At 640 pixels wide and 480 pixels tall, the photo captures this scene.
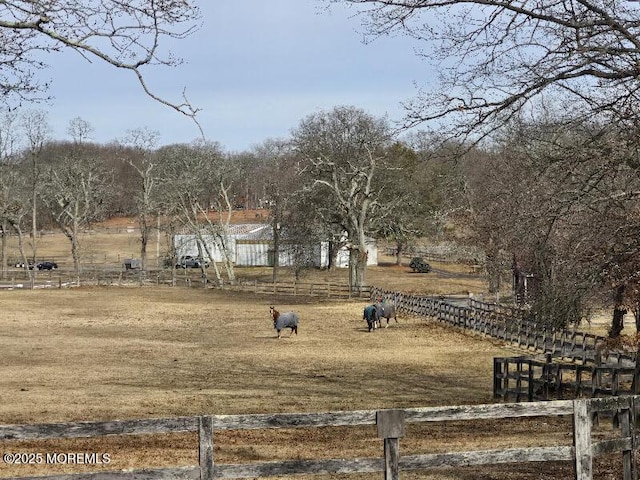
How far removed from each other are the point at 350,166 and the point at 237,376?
40.1m

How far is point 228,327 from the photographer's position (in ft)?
137

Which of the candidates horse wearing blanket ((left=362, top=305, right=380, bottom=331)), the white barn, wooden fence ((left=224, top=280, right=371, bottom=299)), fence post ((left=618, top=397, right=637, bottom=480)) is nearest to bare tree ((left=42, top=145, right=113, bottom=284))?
the white barn

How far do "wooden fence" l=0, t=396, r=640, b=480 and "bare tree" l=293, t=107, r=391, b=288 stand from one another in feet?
172

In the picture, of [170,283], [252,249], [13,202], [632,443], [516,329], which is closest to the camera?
[632,443]

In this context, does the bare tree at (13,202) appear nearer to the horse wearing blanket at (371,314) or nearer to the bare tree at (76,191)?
the bare tree at (76,191)

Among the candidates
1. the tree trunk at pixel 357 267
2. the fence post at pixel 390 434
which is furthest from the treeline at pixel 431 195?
the fence post at pixel 390 434

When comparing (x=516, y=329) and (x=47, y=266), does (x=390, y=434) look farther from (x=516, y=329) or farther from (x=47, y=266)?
(x=47, y=266)

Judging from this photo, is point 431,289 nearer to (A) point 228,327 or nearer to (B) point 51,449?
(A) point 228,327

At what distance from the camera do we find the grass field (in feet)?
44.1

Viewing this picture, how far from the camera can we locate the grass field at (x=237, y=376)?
529 inches

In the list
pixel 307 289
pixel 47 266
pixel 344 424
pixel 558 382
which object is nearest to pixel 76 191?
pixel 47 266

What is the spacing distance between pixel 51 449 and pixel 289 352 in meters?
18.6

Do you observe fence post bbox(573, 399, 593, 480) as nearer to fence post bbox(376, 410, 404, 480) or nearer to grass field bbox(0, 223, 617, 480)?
fence post bbox(376, 410, 404, 480)

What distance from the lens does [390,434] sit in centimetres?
814
